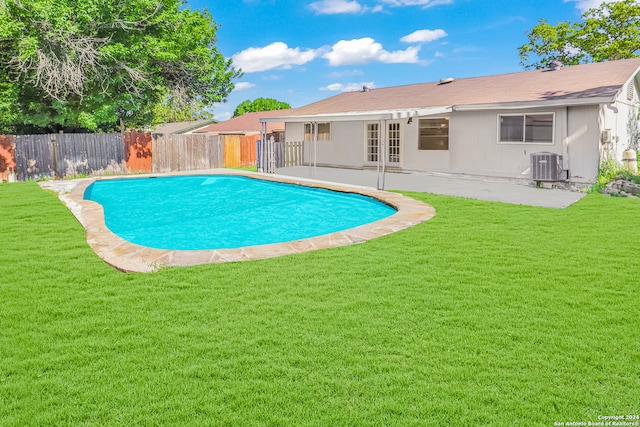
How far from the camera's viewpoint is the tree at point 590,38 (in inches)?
1215

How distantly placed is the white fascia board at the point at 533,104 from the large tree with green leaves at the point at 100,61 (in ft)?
38.9

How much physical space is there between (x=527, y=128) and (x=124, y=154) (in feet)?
51.7

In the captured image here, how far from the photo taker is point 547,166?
13375 mm

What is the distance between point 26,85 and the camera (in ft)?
59.5

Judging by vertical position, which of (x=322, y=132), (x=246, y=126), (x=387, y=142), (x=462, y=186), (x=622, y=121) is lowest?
(x=462, y=186)

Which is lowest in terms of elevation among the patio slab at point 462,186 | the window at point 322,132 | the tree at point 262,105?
the patio slab at point 462,186

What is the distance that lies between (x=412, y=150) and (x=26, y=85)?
14.6 m

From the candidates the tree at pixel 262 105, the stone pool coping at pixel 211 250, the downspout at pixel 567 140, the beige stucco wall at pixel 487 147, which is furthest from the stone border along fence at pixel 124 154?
the tree at pixel 262 105

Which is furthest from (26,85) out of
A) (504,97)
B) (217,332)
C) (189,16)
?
(217,332)

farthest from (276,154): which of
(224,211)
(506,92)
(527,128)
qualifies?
(527,128)

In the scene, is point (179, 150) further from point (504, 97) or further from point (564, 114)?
point (564, 114)

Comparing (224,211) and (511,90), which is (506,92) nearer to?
(511,90)

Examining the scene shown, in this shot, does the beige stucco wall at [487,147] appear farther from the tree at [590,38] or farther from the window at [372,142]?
the tree at [590,38]

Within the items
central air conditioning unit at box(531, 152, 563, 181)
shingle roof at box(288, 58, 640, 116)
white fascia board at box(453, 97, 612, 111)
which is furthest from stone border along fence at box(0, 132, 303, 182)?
central air conditioning unit at box(531, 152, 563, 181)
